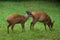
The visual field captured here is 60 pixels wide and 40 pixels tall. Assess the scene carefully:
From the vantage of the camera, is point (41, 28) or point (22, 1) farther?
point (22, 1)

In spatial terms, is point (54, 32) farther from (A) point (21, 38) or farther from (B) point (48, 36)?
(A) point (21, 38)

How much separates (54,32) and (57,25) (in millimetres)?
1717

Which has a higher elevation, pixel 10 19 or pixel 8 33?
pixel 10 19

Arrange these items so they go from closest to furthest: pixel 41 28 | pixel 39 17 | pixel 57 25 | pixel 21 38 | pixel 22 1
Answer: pixel 21 38 → pixel 39 17 → pixel 41 28 → pixel 57 25 → pixel 22 1

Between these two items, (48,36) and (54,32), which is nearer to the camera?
(48,36)

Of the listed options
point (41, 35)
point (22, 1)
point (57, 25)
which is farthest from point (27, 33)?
point (22, 1)

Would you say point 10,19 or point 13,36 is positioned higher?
point 10,19

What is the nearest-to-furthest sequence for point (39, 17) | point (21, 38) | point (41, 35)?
point (21, 38) < point (41, 35) < point (39, 17)

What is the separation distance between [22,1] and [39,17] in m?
11.5

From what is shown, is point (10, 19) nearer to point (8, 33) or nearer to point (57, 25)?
point (8, 33)

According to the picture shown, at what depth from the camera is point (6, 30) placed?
10.9 m

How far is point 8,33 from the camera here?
33.8 ft

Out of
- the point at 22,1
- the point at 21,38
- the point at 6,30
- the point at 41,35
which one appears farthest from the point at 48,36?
the point at 22,1

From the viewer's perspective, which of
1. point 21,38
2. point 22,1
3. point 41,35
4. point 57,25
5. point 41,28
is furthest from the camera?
point 22,1
